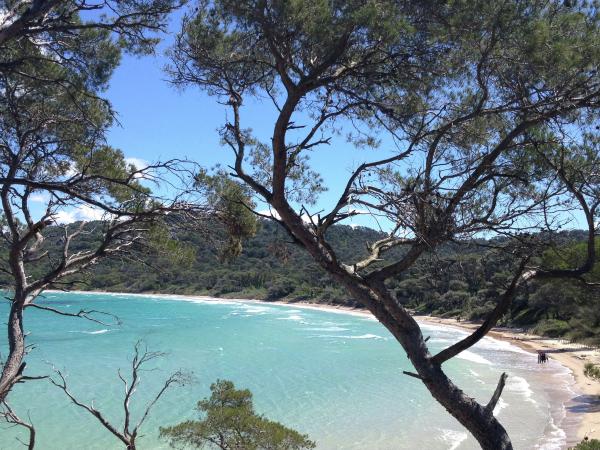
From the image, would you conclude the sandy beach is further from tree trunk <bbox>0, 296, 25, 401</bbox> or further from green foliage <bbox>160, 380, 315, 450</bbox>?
tree trunk <bbox>0, 296, 25, 401</bbox>

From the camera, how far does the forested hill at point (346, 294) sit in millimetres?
3973

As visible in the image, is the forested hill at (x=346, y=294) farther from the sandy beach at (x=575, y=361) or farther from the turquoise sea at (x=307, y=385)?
the turquoise sea at (x=307, y=385)

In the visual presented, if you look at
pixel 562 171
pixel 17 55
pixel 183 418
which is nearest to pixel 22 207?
A: pixel 17 55

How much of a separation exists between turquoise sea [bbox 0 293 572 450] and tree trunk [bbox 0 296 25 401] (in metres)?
1.31

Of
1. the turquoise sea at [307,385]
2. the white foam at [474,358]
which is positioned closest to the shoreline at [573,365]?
the turquoise sea at [307,385]

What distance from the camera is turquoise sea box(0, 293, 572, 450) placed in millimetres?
13539

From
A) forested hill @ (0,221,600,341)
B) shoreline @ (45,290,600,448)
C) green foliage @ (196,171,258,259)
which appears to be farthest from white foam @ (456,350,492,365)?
green foliage @ (196,171,258,259)

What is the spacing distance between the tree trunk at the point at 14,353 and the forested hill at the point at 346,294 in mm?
568

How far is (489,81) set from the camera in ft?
13.7

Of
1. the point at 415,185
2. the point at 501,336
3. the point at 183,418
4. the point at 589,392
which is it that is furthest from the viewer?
the point at 501,336

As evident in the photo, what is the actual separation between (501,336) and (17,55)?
33157 mm

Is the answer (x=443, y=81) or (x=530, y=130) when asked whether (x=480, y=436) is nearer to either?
(x=530, y=130)

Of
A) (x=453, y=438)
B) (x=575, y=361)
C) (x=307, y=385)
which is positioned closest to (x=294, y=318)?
(x=307, y=385)

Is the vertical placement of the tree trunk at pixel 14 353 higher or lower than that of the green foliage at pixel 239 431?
higher
